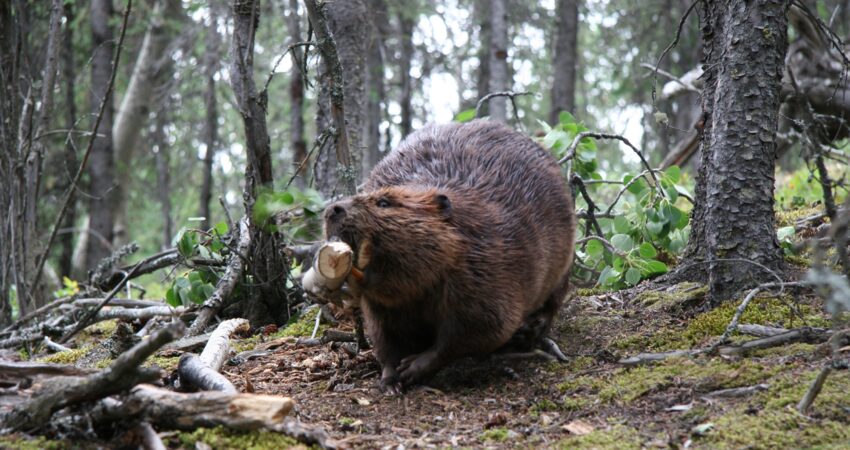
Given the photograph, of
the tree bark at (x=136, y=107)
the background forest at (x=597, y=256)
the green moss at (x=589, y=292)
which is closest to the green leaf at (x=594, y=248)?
the background forest at (x=597, y=256)

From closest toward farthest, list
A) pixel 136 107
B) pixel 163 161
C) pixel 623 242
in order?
pixel 623 242 < pixel 136 107 < pixel 163 161

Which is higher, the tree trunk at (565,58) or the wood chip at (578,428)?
the tree trunk at (565,58)

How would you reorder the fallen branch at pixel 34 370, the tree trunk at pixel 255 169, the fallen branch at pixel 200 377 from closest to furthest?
the fallen branch at pixel 34 370
the fallen branch at pixel 200 377
the tree trunk at pixel 255 169

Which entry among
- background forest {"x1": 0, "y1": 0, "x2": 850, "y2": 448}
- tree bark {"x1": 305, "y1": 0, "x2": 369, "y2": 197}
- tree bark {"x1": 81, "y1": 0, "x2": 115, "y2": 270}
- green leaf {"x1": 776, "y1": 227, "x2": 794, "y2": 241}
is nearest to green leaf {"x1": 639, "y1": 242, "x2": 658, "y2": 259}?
background forest {"x1": 0, "y1": 0, "x2": 850, "y2": 448}

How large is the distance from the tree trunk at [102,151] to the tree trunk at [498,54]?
220 inches

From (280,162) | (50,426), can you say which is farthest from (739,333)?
(280,162)

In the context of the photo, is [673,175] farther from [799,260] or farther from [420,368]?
[420,368]

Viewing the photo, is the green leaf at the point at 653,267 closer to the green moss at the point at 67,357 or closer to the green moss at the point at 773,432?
the green moss at the point at 773,432

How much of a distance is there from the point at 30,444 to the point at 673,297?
359cm

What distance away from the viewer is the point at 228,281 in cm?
551

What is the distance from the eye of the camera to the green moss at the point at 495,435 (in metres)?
3.33

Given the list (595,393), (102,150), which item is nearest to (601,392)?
(595,393)

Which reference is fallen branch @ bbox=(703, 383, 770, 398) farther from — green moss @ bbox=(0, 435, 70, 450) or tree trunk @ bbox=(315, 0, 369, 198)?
tree trunk @ bbox=(315, 0, 369, 198)

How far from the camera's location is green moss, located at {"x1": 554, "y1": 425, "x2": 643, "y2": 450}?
3.08 m
